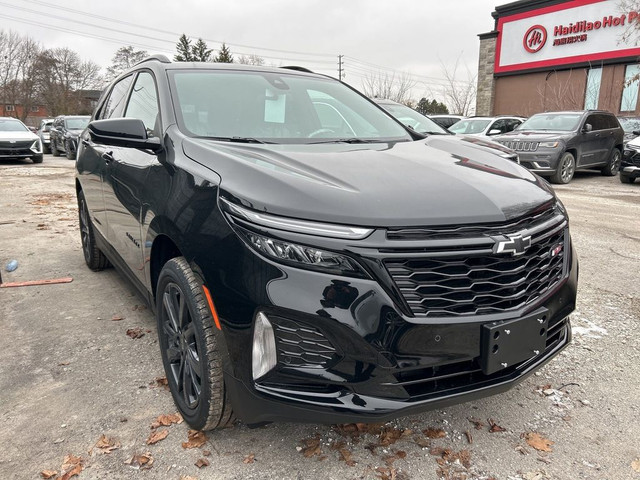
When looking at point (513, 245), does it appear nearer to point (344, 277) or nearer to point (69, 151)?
point (344, 277)

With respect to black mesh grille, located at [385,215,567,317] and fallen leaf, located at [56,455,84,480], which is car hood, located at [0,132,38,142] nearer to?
fallen leaf, located at [56,455,84,480]

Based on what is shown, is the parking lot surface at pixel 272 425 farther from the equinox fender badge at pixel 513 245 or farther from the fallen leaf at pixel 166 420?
the equinox fender badge at pixel 513 245

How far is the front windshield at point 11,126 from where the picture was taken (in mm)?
16359

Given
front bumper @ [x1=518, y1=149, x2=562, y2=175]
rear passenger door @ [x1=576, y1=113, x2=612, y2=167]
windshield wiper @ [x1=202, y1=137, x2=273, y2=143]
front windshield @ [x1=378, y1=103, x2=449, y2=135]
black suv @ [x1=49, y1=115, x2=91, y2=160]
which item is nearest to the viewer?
windshield wiper @ [x1=202, y1=137, x2=273, y2=143]

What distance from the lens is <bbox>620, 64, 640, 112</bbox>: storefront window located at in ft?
65.8

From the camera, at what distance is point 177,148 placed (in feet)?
8.02

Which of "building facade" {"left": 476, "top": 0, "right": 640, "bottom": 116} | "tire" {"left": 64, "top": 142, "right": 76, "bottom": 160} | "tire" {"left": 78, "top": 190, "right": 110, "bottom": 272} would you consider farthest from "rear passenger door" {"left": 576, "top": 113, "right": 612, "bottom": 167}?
"tire" {"left": 64, "top": 142, "right": 76, "bottom": 160}

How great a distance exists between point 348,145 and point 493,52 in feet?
85.1

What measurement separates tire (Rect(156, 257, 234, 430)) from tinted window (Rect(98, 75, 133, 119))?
191 centimetres

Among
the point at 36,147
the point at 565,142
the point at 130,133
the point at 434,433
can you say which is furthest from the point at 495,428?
the point at 36,147

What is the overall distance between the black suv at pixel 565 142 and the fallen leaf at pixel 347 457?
32.9 ft

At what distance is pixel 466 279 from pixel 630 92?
22.9 meters

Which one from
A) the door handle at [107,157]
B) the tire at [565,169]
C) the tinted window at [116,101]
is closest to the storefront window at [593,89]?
the tire at [565,169]

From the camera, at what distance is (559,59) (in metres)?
22.8
